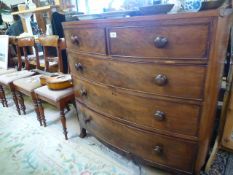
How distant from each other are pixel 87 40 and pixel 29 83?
1166 millimetres

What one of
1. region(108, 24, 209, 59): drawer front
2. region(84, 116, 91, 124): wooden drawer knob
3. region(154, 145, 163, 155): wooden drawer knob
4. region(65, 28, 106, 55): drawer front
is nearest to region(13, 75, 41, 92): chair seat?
region(84, 116, 91, 124): wooden drawer knob

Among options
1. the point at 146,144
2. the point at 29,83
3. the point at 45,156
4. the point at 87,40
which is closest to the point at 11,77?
the point at 29,83

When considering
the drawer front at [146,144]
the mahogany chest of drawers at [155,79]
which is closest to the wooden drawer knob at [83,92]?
the mahogany chest of drawers at [155,79]

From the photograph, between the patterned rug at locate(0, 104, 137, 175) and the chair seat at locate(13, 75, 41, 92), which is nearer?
the patterned rug at locate(0, 104, 137, 175)

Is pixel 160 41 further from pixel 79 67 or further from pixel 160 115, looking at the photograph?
pixel 79 67

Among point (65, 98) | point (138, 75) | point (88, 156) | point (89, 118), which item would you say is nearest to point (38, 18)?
point (65, 98)

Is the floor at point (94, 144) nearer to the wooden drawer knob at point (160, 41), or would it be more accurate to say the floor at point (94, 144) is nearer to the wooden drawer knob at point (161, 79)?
the wooden drawer knob at point (161, 79)

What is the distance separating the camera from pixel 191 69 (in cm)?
86

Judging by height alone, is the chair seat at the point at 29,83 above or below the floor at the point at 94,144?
above

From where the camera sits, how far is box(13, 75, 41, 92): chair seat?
6.39 ft

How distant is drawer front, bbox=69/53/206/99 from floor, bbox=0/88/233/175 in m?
0.71

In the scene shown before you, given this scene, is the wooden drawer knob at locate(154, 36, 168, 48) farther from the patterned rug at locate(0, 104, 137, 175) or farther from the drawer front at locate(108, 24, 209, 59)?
the patterned rug at locate(0, 104, 137, 175)

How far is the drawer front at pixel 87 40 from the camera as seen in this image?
3.67 ft

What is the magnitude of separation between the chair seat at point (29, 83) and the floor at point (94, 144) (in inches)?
17.5
